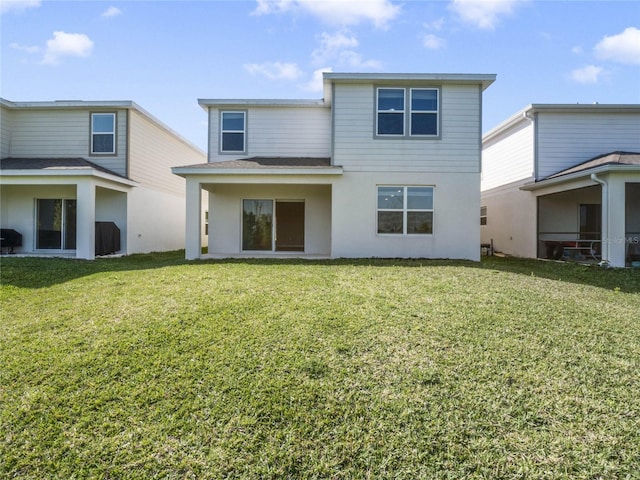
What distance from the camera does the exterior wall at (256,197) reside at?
12.8 meters

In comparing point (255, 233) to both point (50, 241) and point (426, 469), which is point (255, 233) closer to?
point (50, 241)

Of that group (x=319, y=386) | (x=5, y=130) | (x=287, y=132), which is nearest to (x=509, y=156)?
(x=287, y=132)

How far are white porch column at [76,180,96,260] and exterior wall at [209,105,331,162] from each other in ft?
13.3

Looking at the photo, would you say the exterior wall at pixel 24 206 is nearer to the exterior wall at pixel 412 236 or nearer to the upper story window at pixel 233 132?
the upper story window at pixel 233 132

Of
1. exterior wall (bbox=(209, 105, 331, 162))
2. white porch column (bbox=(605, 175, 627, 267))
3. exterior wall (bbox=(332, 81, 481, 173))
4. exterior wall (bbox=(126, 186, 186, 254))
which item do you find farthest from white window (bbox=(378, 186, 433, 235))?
exterior wall (bbox=(126, 186, 186, 254))

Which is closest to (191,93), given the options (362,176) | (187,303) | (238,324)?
(362,176)

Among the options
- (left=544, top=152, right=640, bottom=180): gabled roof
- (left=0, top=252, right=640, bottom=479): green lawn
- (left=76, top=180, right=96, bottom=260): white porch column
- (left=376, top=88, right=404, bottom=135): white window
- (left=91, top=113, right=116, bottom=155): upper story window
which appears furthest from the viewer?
(left=91, top=113, right=116, bottom=155): upper story window

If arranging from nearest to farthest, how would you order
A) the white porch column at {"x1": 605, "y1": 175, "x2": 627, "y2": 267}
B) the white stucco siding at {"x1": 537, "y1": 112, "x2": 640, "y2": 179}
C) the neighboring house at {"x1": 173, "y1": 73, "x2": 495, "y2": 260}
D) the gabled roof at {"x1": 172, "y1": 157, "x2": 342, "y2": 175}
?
the white porch column at {"x1": 605, "y1": 175, "x2": 627, "y2": 267}, the gabled roof at {"x1": 172, "y1": 157, "x2": 342, "y2": 175}, the neighboring house at {"x1": 173, "y1": 73, "x2": 495, "y2": 260}, the white stucco siding at {"x1": 537, "y1": 112, "x2": 640, "y2": 179}

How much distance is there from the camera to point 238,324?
15.6ft

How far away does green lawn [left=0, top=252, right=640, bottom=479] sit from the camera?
2.70m

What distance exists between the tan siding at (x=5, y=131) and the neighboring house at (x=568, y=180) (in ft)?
63.3

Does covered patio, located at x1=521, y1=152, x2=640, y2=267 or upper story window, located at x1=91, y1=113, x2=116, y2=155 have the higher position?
upper story window, located at x1=91, y1=113, x2=116, y2=155

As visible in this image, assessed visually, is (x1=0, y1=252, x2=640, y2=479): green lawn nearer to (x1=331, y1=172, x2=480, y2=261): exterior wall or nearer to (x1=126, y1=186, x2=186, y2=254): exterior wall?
(x1=331, y1=172, x2=480, y2=261): exterior wall

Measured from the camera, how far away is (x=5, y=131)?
13.4m
